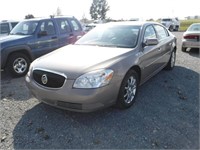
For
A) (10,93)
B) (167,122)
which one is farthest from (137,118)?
(10,93)

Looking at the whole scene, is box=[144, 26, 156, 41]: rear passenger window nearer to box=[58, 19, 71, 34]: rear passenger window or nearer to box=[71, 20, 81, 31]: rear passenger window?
box=[58, 19, 71, 34]: rear passenger window

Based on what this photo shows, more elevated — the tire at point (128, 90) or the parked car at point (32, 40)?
the parked car at point (32, 40)

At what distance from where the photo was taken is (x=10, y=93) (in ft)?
15.7

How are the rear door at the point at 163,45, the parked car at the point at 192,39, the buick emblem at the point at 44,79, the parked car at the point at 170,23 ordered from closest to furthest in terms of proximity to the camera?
1. the buick emblem at the point at 44,79
2. the rear door at the point at 163,45
3. the parked car at the point at 192,39
4. the parked car at the point at 170,23

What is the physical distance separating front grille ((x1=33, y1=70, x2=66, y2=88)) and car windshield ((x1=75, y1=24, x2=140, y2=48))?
145 centimetres

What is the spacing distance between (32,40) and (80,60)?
3403 mm

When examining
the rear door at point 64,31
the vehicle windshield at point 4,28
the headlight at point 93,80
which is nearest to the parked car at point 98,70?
the headlight at point 93,80

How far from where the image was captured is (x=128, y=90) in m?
3.76

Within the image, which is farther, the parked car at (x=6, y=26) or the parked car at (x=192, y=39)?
the parked car at (x=6, y=26)

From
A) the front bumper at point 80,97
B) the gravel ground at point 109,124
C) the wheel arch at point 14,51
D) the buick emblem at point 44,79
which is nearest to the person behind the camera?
the gravel ground at point 109,124

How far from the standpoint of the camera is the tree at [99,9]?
6950 cm

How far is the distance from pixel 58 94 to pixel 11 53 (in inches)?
139

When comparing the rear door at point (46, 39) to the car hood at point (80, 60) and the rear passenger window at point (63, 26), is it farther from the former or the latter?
the car hood at point (80, 60)

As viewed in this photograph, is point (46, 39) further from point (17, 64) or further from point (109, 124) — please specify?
point (109, 124)
